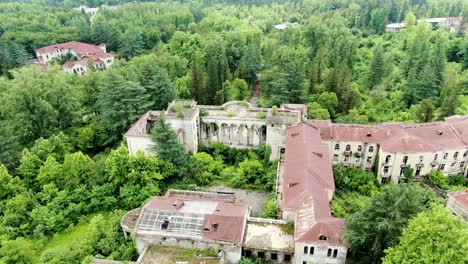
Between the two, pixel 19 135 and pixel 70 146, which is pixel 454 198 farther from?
pixel 19 135

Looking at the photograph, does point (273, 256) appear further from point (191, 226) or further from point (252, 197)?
point (252, 197)

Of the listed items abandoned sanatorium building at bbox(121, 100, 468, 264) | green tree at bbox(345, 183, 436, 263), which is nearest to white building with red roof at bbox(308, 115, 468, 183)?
abandoned sanatorium building at bbox(121, 100, 468, 264)

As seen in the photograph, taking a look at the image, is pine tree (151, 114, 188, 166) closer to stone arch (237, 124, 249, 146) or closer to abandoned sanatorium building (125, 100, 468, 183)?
abandoned sanatorium building (125, 100, 468, 183)

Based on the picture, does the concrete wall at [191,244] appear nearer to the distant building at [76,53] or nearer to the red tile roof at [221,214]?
the red tile roof at [221,214]

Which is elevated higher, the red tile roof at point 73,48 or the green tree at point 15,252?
the red tile roof at point 73,48

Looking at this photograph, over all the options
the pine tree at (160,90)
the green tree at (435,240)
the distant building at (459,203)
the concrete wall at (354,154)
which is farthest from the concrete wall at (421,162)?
the pine tree at (160,90)

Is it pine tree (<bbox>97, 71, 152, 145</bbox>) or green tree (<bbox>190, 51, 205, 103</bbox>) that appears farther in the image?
green tree (<bbox>190, 51, 205, 103</bbox>)

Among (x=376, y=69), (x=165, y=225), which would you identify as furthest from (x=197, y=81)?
(x=376, y=69)
